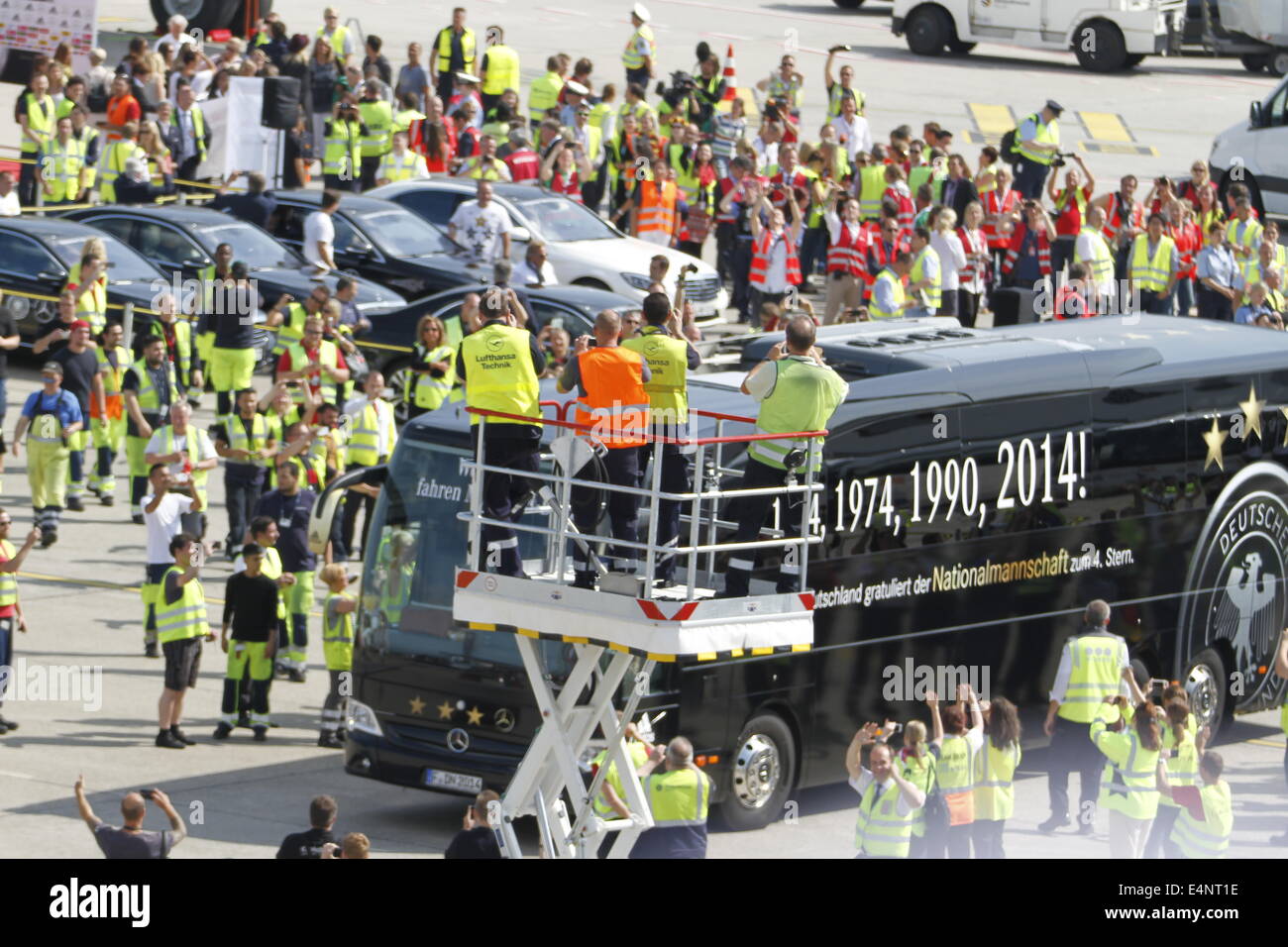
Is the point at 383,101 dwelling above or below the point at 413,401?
above

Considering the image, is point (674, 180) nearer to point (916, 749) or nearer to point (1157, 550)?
point (1157, 550)

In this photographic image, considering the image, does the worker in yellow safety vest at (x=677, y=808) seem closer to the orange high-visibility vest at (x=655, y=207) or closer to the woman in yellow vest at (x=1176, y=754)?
the woman in yellow vest at (x=1176, y=754)

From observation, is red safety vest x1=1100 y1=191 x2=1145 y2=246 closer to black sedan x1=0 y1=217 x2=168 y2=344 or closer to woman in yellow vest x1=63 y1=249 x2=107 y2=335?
black sedan x1=0 y1=217 x2=168 y2=344

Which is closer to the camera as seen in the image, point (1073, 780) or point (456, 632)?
point (456, 632)

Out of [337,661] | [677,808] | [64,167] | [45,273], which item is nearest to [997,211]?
[45,273]

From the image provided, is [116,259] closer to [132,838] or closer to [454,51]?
[454,51]

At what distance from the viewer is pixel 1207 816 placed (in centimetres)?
1498

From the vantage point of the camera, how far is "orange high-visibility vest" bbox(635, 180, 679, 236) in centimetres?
3075

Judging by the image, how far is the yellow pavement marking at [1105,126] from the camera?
40781 mm

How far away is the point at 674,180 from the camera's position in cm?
3127

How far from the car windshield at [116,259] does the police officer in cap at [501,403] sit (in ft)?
42.9

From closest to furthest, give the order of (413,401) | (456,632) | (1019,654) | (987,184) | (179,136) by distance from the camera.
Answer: (456,632)
(1019,654)
(413,401)
(987,184)
(179,136)

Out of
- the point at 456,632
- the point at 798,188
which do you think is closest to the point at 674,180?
the point at 798,188

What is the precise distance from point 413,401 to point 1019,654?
6.99m
